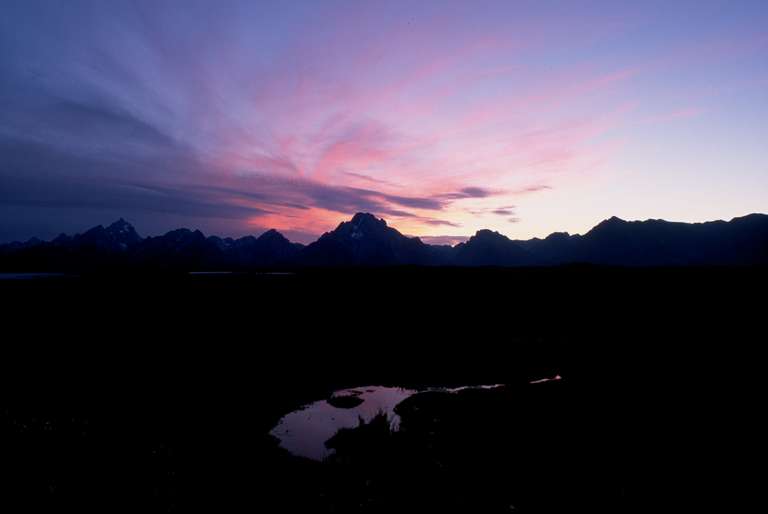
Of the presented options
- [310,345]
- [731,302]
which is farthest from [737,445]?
[731,302]

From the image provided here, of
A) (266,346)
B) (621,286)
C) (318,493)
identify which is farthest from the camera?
(621,286)

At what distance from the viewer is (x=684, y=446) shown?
742 inches

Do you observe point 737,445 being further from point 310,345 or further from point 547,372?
point 310,345

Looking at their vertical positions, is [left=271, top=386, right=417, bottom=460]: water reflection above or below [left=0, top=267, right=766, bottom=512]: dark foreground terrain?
below

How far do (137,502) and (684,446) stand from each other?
2392 cm

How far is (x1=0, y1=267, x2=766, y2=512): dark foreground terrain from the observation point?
13.6m

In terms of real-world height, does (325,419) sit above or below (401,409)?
below

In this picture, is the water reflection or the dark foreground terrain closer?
the dark foreground terrain

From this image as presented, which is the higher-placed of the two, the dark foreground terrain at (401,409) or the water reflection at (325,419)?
the dark foreground terrain at (401,409)

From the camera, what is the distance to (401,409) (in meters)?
28.9

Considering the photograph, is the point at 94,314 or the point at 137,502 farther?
the point at 94,314

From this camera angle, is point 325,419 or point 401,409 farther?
point 401,409

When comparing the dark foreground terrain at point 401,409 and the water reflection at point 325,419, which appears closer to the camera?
the dark foreground terrain at point 401,409

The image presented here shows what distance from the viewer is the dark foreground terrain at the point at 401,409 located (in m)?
13.6
